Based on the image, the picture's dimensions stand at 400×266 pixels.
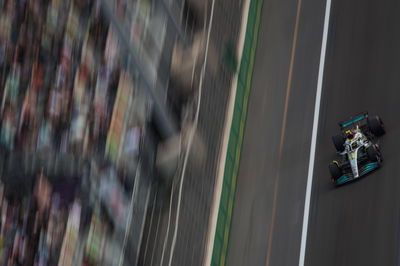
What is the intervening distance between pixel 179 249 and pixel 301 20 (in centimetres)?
560

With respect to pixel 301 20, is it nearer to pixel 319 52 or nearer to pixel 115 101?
pixel 319 52

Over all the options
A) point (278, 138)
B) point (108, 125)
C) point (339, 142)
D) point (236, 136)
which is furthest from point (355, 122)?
point (108, 125)

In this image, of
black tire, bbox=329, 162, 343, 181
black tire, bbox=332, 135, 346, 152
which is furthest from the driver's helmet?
black tire, bbox=329, 162, 343, 181

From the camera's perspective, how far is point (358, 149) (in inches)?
528

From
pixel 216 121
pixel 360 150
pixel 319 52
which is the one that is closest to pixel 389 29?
pixel 319 52

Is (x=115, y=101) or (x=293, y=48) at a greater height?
(x=293, y=48)

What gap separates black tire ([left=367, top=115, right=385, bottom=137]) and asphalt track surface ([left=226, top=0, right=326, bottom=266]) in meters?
1.16

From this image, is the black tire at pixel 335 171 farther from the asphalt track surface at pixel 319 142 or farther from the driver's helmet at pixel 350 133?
the driver's helmet at pixel 350 133

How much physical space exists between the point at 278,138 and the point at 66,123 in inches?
158

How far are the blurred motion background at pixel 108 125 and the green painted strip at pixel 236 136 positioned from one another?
0.95ft

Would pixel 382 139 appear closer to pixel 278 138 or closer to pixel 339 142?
pixel 339 142

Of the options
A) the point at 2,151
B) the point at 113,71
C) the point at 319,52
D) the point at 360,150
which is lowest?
the point at 2,151

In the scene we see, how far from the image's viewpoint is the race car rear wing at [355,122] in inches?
539

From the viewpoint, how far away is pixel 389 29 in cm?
1483
